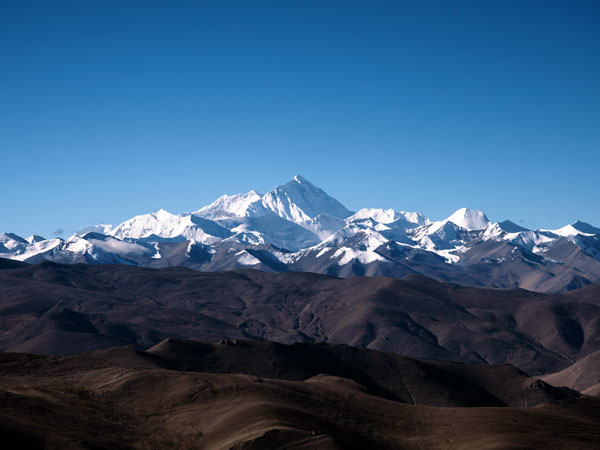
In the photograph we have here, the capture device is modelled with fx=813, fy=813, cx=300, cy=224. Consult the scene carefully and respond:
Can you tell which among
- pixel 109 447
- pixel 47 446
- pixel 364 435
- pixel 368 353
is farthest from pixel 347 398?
pixel 368 353

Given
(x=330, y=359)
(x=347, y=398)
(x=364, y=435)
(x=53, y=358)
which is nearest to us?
(x=364, y=435)

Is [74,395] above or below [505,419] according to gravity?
above

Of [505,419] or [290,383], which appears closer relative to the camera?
[505,419]

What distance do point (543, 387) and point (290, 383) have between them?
85.8 meters

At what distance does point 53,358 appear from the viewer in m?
123

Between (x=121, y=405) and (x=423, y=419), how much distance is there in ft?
118

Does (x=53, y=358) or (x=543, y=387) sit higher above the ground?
(x=53, y=358)

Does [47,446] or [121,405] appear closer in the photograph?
[47,446]

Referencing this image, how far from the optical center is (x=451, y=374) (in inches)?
7279

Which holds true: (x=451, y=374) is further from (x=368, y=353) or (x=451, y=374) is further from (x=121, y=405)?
(x=121, y=405)

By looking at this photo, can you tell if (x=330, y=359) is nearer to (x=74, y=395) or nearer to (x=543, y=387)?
(x=543, y=387)

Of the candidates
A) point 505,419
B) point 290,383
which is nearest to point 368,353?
point 290,383

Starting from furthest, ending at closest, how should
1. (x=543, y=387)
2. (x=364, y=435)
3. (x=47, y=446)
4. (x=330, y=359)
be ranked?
(x=330, y=359)
(x=543, y=387)
(x=364, y=435)
(x=47, y=446)

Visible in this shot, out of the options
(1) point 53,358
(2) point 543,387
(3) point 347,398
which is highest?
(1) point 53,358
